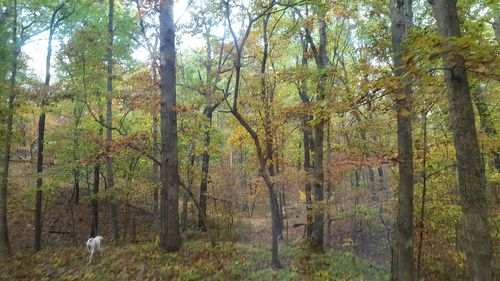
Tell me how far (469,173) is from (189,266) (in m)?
6.69

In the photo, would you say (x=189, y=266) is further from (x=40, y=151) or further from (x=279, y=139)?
(x=279, y=139)

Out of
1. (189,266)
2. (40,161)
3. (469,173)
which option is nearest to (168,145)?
(189,266)

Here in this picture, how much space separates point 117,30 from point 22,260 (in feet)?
31.9

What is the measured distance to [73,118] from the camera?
1923cm

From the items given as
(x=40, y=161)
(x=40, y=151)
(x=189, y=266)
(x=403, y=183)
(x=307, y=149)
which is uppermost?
(x=40, y=151)

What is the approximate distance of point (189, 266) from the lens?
27.8ft

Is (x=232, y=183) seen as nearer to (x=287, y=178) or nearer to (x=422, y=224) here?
(x=287, y=178)

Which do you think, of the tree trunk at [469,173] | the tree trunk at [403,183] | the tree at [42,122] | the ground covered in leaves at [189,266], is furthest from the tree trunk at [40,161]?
the tree trunk at [469,173]

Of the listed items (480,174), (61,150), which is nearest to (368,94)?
(480,174)

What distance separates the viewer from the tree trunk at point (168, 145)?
9.66 metres

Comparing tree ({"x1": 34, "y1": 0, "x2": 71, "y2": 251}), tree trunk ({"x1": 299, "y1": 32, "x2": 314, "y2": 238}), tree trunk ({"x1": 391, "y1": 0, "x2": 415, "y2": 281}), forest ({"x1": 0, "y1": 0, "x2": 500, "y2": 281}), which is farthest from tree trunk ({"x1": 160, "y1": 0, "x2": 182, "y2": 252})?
tree ({"x1": 34, "y1": 0, "x2": 71, "y2": 251})

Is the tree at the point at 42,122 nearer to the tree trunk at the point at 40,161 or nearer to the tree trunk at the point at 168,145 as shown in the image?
the tree trunk at the point at 40,161

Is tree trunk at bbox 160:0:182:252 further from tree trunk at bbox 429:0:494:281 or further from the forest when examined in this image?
tree trunk at bbox 429:0:494:281

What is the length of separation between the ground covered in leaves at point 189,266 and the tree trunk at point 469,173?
222 inches
